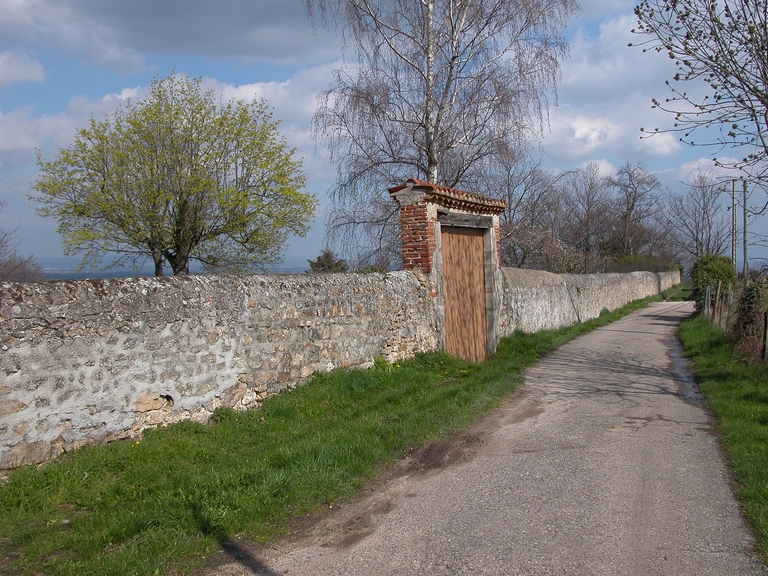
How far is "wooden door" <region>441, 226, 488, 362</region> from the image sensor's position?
1164 cm

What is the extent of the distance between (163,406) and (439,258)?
239 inches

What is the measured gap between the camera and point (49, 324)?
530cm

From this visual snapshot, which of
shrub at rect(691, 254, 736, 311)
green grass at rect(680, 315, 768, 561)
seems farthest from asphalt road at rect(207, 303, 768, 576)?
shrub at rect(691, 254, 736, 311)

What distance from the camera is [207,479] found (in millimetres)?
4980

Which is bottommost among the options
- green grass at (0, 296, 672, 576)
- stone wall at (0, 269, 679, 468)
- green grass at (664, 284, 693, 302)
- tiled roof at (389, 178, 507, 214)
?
green grass at (0, 296, 672, 576)

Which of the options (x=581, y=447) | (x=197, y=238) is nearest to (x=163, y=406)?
(x=581, y=447)

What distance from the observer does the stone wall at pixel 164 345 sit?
17.0ft

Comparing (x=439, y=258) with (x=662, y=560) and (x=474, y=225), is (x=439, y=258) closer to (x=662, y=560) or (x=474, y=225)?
(x=474, y=225)

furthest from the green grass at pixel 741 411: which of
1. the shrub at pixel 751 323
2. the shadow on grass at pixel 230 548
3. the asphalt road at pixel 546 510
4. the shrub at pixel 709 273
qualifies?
the shrub at pixel 709 273

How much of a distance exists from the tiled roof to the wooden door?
0.45m

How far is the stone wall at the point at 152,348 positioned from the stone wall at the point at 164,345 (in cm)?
1

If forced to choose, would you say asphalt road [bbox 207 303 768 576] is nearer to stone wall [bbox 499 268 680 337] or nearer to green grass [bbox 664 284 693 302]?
stone wall [bbox 499 268 680 337]

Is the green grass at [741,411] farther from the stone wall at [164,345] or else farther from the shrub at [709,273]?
the shrub at [709,273]

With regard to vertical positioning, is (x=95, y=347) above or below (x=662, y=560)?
above
